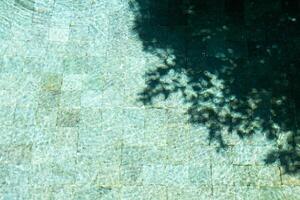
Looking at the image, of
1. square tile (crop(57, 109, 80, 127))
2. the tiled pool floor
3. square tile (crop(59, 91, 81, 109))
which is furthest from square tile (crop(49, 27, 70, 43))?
square tile (crop(57, 109, 80, 127))

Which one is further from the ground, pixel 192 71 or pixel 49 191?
pixel 192 71

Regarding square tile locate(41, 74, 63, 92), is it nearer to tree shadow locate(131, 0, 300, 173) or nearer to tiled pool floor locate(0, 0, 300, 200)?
tiled pool floor locate(0, 0, 300, 200)

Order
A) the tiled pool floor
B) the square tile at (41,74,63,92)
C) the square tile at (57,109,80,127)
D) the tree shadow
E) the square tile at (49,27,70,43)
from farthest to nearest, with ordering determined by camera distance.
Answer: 1. the square tile at (49,27,70,43)
2. the square tile at (41,74,63,92)
3. the tree shadow
4. the square tile at (57,109,80,127)
5. the tiled pool floor

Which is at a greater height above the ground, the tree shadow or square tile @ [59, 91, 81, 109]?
the tree shadow

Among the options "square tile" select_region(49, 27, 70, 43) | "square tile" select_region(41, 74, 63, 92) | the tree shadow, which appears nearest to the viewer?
the tree shadow

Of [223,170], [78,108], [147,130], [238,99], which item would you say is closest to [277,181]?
[223,170]

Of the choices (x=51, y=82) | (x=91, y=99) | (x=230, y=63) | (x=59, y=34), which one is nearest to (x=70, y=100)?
(x=91, y=99)

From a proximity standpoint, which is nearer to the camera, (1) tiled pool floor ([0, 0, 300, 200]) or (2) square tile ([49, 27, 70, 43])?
(1) tiled pool floor ([0, 0, 300, 200])

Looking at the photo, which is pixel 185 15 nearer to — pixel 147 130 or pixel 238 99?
pixel 238 99
